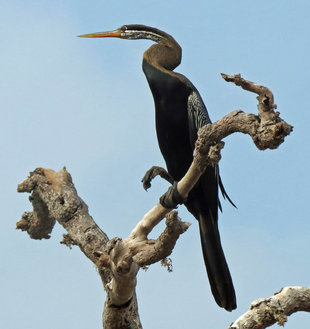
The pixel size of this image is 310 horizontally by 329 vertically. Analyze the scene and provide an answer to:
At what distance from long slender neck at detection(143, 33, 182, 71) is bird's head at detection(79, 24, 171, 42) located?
11 cm

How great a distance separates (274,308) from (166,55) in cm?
262

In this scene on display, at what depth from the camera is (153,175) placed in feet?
21.4

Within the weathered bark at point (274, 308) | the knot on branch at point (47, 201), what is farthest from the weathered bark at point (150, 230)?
the weathered bark at point (274, 308)

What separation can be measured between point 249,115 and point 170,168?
201 centimetres

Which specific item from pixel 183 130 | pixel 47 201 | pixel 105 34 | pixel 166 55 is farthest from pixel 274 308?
pixel 105 34

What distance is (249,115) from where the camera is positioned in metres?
4.78

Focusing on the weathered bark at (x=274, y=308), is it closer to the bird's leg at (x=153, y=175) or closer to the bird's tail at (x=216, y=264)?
the bird's tail at (x=216, y=264)

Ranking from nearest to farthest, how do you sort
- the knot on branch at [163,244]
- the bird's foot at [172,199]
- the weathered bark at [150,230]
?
the weathered bark at [150,230] → the knot on branch at [163,244] → the bird's foot at [172,199]

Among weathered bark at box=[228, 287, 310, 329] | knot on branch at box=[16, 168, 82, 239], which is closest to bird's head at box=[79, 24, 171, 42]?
knot on branch at box=[16, 168, 82, 239]

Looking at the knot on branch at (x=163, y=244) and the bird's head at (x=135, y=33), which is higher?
the bird's head at (x=135, y=33)

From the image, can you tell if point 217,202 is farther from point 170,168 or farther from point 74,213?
point 74,213

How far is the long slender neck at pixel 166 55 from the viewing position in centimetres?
678

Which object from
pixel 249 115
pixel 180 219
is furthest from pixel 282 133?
pixel 180 219

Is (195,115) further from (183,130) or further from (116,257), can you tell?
(116,257)
